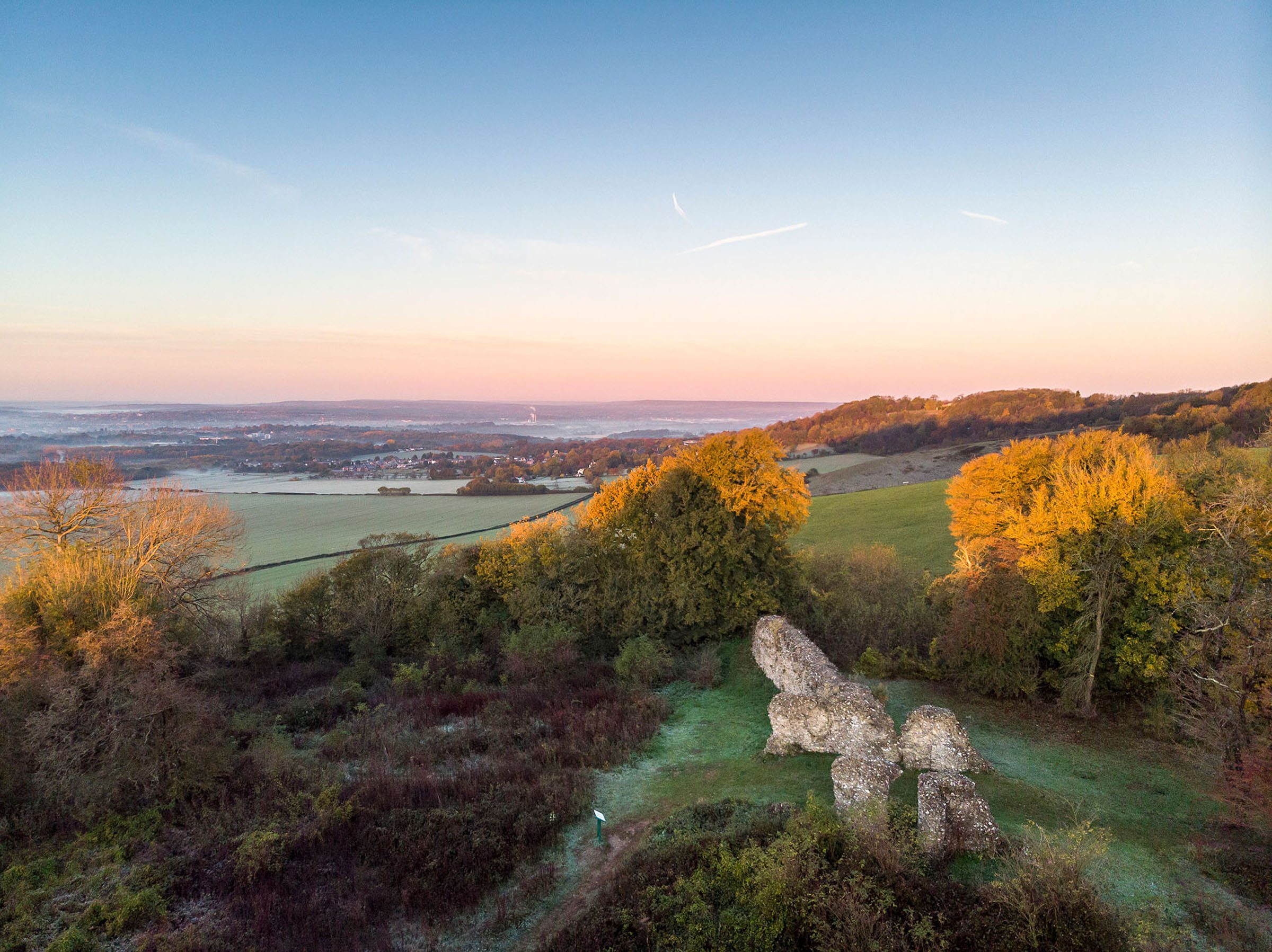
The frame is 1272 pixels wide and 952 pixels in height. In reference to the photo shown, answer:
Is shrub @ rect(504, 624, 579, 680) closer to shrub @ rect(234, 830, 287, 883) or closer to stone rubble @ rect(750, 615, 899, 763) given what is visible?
stone rubble @ rect(750, 615, 899, 763)

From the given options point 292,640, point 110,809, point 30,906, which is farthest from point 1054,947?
point 292,640

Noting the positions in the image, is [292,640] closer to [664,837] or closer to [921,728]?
[664,837]

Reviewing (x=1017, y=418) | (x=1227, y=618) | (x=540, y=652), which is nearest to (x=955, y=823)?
(x=1227, y=618)

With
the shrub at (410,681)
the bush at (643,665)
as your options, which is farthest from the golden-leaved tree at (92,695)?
the bush at (643,665)

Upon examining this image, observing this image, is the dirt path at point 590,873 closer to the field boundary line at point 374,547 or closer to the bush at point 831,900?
the bush at point 831,900

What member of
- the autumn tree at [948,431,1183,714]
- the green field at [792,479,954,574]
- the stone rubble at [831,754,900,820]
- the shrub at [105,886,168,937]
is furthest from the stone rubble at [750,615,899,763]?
the green field at [792,479,954,574]

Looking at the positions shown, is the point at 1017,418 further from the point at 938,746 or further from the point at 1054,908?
the point at 1054,908
